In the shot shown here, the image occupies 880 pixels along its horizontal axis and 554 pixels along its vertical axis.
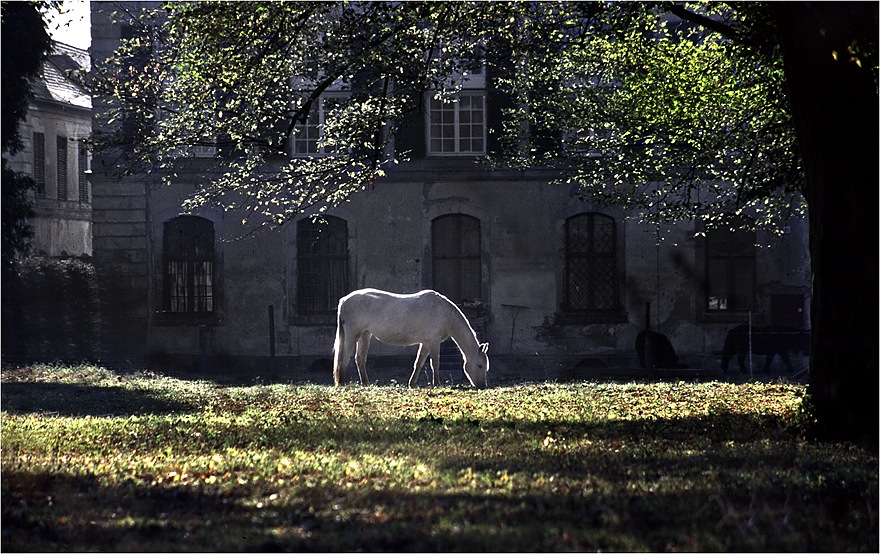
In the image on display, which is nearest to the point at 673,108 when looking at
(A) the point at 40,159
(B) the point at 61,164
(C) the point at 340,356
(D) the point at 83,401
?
(C) the point at 340,356

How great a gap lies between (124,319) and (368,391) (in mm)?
14933

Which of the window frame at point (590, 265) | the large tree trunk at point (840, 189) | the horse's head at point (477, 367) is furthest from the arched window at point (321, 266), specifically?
the large tree trunk at point (840, 189)

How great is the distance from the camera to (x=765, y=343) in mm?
29094

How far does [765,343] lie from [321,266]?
11.3 m

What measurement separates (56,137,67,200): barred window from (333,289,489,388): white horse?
2568 cm

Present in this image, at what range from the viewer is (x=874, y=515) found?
6.87m

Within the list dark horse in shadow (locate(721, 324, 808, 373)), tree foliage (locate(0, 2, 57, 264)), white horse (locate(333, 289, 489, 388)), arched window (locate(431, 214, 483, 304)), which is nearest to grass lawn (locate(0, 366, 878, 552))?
white horse (locate(333, 289, 489, 388))

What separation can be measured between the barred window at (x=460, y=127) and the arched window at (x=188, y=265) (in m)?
6.30

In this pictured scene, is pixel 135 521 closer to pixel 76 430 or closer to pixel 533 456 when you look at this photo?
pixel 533 456

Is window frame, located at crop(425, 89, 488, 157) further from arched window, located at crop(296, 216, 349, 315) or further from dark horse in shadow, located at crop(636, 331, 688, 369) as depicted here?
dark horse in shadow, located at crop(636, 331, 688, 369)

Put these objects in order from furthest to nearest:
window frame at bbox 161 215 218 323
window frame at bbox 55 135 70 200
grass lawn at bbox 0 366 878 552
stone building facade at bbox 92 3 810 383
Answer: window frame at bbox 55 135 70 200
window frame at bbox 161 215 218 323
stone building facade at bbox 92 3 810 383
grass lawn at bbox 0 366 878 552

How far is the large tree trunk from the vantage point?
32.3 feet

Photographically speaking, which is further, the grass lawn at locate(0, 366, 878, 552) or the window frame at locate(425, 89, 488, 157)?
the window frame at locate(425, 89, 488, 157)

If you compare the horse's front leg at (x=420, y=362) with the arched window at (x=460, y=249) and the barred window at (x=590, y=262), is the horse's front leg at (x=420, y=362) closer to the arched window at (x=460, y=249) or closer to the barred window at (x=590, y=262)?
the arched window at (x=460, y=249)
